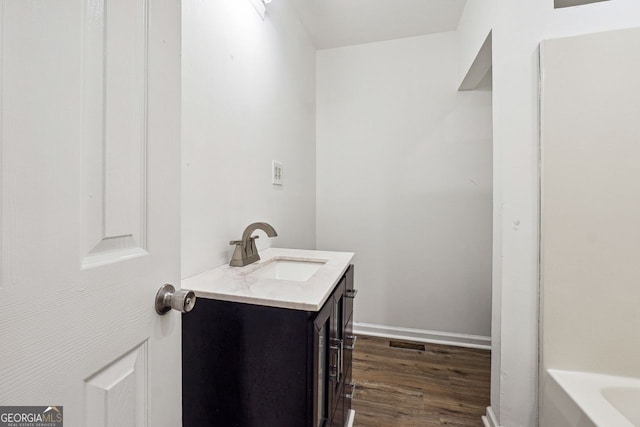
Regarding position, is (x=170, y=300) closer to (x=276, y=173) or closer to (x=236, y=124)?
(x=236, y=124)

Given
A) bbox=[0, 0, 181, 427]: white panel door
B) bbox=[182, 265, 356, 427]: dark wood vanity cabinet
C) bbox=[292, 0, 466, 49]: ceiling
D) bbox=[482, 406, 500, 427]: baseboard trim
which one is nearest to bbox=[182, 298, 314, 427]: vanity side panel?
bbox=[182, 265, 356, 427]: dark wood vanity cabinet

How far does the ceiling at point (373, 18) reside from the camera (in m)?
2.01

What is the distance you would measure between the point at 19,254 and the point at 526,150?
1685 millimetres

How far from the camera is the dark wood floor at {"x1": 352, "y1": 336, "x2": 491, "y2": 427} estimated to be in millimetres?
1560

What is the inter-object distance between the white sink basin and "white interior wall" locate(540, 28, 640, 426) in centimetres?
104

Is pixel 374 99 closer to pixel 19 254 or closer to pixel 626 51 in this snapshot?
pixel 626 51

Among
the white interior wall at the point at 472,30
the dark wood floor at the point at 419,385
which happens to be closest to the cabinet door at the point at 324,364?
the dark wood floor at the point at 419,385

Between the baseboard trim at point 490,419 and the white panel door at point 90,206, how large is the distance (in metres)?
1.53

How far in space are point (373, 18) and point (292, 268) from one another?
6.53 feet

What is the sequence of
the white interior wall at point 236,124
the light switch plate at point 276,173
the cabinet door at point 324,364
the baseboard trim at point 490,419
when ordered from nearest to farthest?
the cabinet door at point 324,364 → the white interior wall at point 236,124 → the baseboard trim at point 490,419 → the light switch plate at point 276,173

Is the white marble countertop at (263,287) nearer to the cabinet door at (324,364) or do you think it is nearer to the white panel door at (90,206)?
the cabinet door at (324,364)

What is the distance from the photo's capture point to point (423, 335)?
2.42 metres

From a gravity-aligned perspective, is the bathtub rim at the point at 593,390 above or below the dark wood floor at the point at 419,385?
above

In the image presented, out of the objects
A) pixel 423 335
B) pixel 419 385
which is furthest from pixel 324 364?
pixel 423 335
